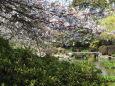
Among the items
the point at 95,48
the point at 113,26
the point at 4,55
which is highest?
the point at 4,55

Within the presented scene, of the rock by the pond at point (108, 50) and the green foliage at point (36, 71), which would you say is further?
the rock by the pond at point (108, 50)

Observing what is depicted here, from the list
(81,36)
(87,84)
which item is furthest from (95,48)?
(87,84)

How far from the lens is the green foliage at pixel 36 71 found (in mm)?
4672

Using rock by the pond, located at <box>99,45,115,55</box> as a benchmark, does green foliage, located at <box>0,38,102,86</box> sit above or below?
above

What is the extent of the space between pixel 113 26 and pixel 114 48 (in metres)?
5.35

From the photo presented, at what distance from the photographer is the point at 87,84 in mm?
5922

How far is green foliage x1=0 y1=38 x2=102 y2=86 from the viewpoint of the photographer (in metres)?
4.67

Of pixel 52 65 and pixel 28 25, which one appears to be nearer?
pixel 52 65

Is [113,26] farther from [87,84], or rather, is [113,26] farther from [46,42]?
[87,84]

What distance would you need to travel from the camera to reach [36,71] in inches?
198

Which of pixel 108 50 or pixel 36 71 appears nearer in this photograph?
pixel 36 71

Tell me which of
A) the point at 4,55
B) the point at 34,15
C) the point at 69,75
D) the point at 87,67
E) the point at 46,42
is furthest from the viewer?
the point at 46,42

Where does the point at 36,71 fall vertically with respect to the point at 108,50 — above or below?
above

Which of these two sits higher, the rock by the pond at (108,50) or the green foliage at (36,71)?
the green foliage at (36,71)
